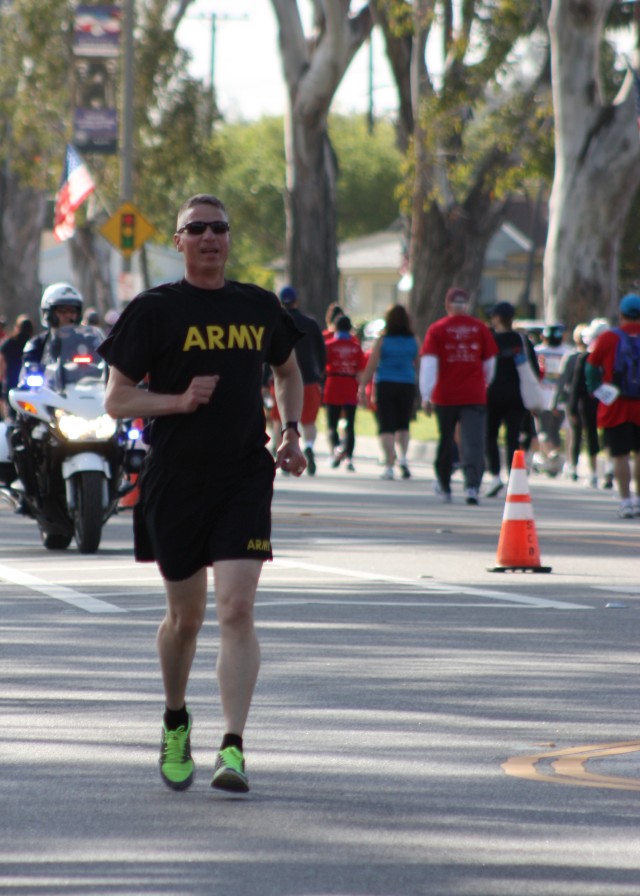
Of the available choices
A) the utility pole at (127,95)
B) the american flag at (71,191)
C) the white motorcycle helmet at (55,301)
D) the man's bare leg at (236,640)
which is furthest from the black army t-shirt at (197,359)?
the american flag at (71,191)

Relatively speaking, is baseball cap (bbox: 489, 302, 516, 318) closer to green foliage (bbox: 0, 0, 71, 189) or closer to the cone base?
the cone base

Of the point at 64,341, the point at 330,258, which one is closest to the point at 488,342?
the point at 64,341

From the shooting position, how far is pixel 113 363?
6930 mm

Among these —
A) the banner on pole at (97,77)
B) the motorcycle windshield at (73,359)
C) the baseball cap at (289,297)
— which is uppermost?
the banner on pole at (97,77)

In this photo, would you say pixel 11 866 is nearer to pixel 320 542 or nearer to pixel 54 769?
pixel 54 769

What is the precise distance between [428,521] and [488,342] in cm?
235

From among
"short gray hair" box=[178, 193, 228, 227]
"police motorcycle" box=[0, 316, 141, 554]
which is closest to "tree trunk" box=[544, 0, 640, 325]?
"police motorcycle" box=[0, 316, 141, 554]

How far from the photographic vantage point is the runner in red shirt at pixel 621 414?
18.6m

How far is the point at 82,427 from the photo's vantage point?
14.6 meters

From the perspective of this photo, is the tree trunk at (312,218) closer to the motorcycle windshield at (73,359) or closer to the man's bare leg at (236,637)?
the motorcycle windshield at (73,359)

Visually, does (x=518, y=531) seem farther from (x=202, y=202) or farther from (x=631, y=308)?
(x=202, y=202)

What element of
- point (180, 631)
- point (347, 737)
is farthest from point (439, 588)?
point (180, 631)

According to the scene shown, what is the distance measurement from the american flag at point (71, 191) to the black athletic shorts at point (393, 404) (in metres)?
13.9

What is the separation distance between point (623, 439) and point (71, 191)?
20.3 meters
